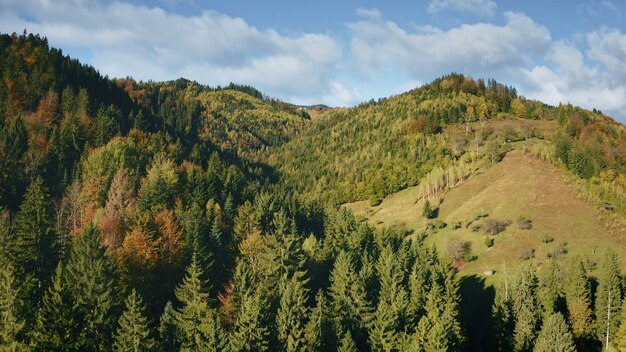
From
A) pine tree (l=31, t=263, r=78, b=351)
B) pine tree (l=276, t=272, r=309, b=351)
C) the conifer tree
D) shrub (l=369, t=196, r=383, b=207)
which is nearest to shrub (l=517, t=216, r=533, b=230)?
shrub (l=369, t=196, r=383, b=207)

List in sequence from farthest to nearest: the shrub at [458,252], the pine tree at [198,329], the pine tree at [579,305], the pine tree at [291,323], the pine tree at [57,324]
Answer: the shrub at [458,252], the pine tree at [579,305], the pine tree at [291,323], the pine tree at [198,329], the pine tree at [57,324]

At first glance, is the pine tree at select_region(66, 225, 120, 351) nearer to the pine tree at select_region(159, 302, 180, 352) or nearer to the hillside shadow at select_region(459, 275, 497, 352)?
the pine tree at select_region(159, 302, 180, 352)

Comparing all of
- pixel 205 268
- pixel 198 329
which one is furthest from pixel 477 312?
pixel 198 329

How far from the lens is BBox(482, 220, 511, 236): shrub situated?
385 ft

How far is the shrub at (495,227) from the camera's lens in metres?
117

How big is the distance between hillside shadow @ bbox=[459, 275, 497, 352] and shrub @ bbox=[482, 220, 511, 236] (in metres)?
19.6

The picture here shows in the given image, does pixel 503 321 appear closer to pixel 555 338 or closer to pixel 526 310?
pixel 526 310

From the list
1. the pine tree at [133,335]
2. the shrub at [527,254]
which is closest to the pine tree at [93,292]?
the pine tree at [133,335]

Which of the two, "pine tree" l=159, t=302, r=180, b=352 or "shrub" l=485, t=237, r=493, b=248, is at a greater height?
"shrub" l=485, t=237, r=493, b=248

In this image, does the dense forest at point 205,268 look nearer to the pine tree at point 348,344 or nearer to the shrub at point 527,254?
the pine tree at point 348,344

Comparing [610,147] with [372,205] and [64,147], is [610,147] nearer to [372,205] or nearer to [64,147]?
[372,205]

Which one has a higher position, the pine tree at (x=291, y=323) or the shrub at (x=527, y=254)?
the shrub at (x=527, y=254)

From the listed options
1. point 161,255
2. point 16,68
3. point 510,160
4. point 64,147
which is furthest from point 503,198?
point 16,68

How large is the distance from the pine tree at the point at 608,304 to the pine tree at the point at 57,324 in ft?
256
